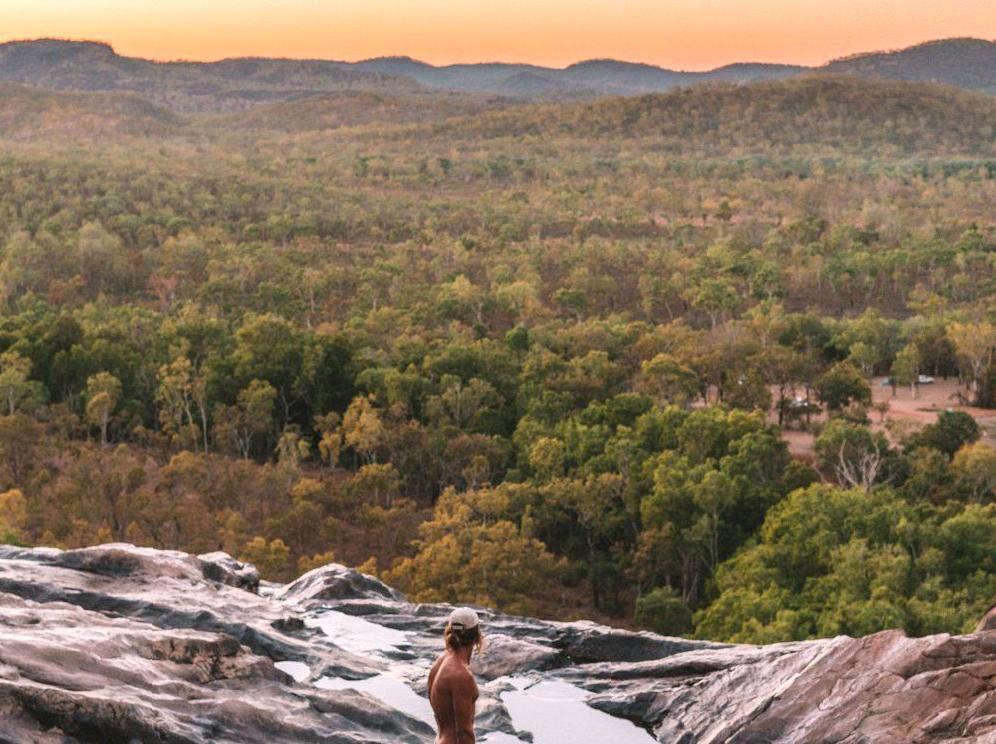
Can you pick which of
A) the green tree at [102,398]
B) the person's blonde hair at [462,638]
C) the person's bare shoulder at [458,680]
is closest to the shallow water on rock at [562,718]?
the person's bare shoulder at [458,680]

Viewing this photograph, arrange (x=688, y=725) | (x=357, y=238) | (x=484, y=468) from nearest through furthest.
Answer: (x=688, y=725) < (x=484, y=468) < (x=357, y=238)

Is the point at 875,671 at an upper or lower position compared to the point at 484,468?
upper

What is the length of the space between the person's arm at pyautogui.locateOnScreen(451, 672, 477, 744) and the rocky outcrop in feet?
5.33

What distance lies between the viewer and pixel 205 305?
6969cm

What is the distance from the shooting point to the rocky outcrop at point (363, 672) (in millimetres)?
9383

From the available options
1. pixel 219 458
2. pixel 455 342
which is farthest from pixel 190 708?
pixel 455 342

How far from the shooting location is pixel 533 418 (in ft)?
140

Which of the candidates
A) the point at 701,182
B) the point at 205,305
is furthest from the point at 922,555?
the point at 701,182

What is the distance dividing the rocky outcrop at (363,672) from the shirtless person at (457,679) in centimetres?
166

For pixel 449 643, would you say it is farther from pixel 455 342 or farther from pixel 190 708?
pixel 455 342

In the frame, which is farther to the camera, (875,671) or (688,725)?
(688,725)

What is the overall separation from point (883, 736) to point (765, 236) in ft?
335

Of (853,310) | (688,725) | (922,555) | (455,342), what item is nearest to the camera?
(688,725)

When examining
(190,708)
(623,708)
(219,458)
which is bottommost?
(219,458)
